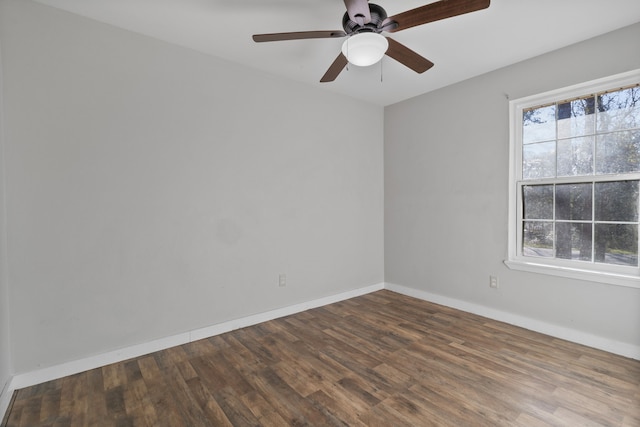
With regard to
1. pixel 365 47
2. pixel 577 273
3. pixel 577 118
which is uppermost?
pixel 365 47

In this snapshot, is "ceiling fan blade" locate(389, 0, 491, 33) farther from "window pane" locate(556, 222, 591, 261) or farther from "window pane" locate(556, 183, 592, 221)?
"window pane" locate(556, 222, 591, 261)

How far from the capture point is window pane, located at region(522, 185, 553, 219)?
2809 mm

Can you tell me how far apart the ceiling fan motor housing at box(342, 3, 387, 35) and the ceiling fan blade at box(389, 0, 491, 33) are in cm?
12

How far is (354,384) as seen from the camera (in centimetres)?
200

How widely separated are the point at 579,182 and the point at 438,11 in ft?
6.72

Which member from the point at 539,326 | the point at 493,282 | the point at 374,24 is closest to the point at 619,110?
the point at 493,282

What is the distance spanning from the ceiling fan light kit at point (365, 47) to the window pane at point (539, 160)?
201cm

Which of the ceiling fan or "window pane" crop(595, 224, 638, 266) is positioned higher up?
the ceiling fan

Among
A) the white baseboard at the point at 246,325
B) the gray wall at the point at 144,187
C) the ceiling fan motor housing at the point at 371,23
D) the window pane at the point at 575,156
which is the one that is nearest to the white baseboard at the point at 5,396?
the white baseboard at the point at 246,325

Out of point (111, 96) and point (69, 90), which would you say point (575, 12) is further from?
point (69, 90)

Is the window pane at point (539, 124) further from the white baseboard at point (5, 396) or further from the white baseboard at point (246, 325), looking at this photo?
the white baseboard at point (5, 396)

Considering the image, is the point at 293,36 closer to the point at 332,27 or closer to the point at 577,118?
the point at 332,27

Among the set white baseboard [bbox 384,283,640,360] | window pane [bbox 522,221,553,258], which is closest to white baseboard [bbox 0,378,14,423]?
white baseboard [bbox 384,283,640,360]

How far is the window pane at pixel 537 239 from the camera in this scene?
111 inches
